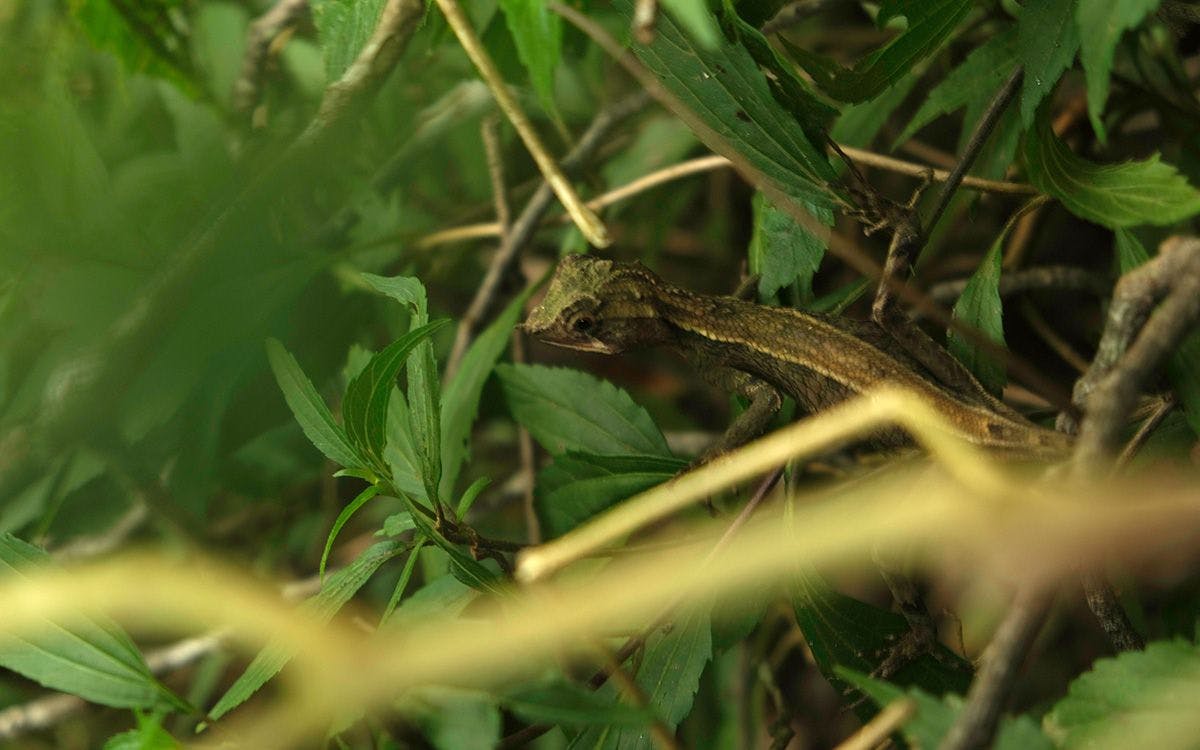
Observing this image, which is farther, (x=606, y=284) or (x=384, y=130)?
(x=384, y=130)

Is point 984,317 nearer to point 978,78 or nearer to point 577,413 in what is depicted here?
point 978,78

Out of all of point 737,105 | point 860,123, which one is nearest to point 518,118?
point 737,105

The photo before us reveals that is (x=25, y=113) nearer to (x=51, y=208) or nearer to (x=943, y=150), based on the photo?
(x=51, y=208)

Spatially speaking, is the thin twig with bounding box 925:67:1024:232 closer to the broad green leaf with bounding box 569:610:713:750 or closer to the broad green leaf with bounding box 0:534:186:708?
the broad green leaf with bounding box 569:610:713:750

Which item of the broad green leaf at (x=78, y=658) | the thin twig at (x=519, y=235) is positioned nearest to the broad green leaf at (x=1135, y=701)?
the broad green leaf at (x=78, y=658)

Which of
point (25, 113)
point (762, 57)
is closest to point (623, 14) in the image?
point (762, 57)

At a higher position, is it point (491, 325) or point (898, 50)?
point (898, 50)
